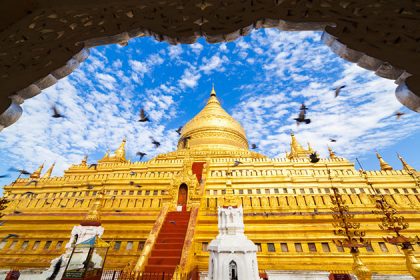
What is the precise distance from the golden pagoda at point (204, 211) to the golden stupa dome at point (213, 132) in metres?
7.10

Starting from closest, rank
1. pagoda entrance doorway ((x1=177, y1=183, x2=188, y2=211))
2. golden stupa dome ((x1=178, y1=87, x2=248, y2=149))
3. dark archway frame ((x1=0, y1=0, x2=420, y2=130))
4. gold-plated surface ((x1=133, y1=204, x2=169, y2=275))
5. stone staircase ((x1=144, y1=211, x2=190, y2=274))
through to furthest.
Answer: dark archway frame ((x1=0, y1=0, x2=420, y2=130)), gold-plated surface ((x1=133, y1=204, x2=169, y2=275)), stone staircase ((x1=144, y1=211, x2=190, y2=274)), pagoda entrance doorway ((x1=177, y1=183, x2=188, y2=211)), golden stupa dome ((x1=178, y1=87, x2=248, y2=149))

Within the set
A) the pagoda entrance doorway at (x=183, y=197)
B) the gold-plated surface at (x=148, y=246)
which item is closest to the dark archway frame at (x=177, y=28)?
the gold-plated surface at (x=148, y=246)

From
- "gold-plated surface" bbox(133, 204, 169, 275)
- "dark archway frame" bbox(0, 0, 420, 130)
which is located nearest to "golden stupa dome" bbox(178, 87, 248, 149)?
"gold-plated surface" bbox(133, 204, 169, 275)

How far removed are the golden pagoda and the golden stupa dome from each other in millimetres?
7102

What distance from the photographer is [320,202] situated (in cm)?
1453

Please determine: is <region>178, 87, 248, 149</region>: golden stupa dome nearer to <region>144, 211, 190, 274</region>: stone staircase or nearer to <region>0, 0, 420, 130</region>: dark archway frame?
<region>144, 211, 190, 274</region>: stone staircase

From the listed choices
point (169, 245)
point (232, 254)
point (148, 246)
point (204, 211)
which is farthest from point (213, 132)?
point (232, 254)

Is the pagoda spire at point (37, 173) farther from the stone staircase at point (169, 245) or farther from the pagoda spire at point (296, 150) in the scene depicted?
the pagoda spire at point (296, 150)

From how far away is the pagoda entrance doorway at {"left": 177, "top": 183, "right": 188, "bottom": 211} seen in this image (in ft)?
47.9

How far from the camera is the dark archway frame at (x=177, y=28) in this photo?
2.00 m

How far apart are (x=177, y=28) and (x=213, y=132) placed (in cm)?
2836

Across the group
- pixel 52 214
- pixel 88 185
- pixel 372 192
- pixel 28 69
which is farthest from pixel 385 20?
pixel 88 185

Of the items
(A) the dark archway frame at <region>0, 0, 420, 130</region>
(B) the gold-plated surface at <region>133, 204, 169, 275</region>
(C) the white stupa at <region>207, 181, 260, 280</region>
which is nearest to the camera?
(A) the dark archway frame at <region>0, 0, 420, 130</region>

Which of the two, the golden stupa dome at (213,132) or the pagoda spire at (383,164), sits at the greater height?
the golden stupa dome at (213,132)
